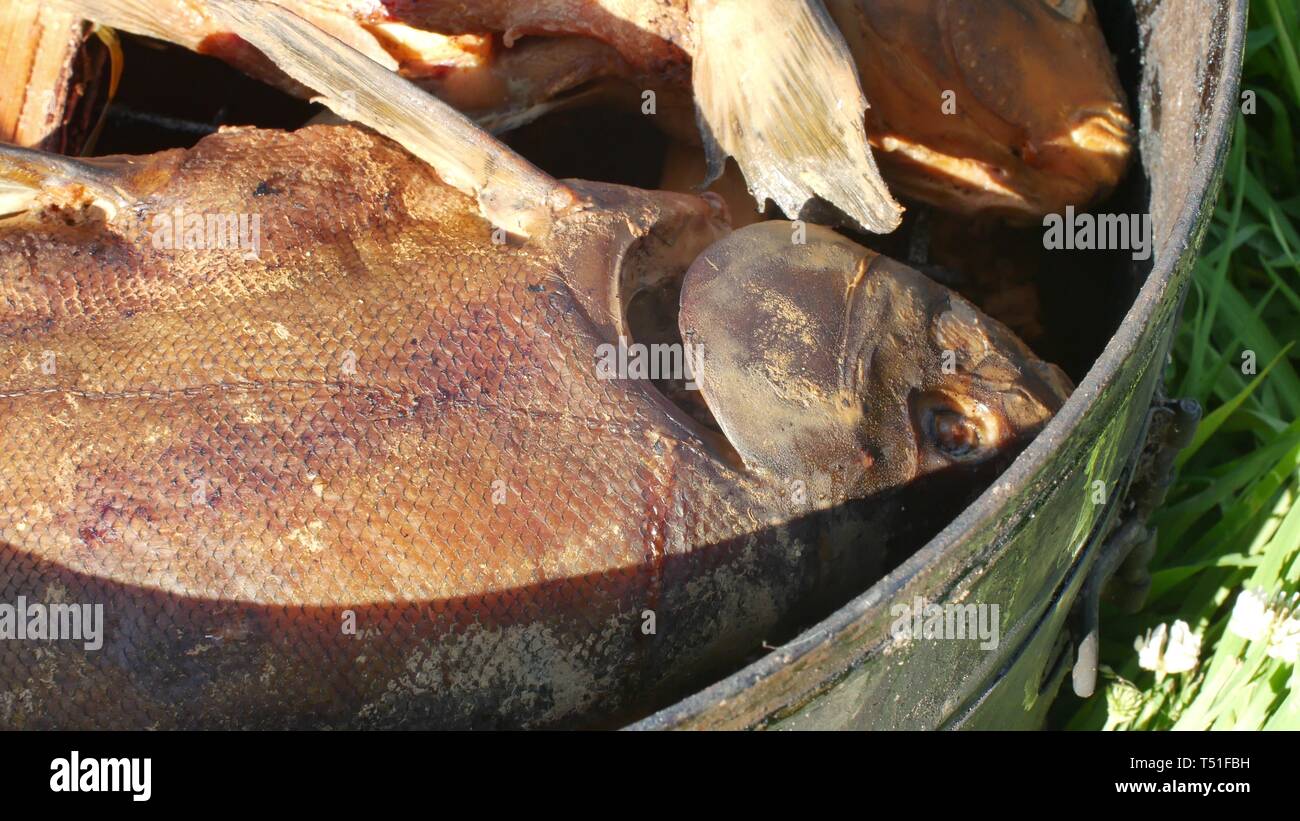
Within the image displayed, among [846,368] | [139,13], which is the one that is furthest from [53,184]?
[846,368]

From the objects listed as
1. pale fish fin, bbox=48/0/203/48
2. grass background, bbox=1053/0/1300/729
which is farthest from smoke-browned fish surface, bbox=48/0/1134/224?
grass background, bbox=1053/0/1300/729

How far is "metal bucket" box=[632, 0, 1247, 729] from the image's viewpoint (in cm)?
152

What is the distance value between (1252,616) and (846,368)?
1.21 meters

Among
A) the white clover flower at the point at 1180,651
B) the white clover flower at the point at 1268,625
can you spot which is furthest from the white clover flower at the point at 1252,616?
the white clover flower at the point at 1180,651

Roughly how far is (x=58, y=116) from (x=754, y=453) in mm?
1707

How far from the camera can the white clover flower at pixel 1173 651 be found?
8.89 ft

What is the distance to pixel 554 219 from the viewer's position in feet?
6.89

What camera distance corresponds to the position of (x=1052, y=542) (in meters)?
1.85

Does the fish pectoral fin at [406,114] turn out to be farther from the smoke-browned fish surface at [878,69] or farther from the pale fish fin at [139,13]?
the pale fish fin at [139,13]

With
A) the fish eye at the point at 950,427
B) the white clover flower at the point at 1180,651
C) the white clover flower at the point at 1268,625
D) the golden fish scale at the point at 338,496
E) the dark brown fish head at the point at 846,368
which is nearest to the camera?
A: the golden fish scale at the point at 338,496

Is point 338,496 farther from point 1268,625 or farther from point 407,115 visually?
point 1268,625

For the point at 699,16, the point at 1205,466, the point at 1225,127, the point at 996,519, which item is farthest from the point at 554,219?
the point at 1205,466

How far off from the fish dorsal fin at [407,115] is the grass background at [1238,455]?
1.71 meters
